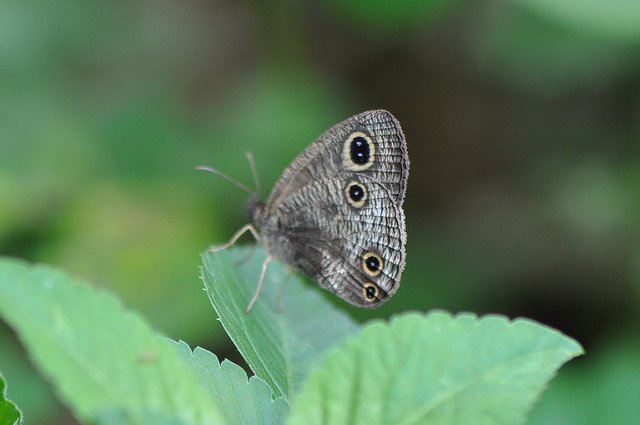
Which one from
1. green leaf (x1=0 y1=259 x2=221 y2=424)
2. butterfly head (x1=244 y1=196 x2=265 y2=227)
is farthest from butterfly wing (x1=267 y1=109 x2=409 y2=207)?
green leaf (x1=0 y1=259 x2=221 y2=424)

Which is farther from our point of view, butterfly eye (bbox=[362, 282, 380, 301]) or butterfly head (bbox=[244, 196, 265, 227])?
butterfly head (bbox=[244, 196, 265, 227])

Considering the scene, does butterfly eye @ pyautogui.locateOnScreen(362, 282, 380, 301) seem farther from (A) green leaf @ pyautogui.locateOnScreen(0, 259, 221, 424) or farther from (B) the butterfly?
(A) green leaf @ pyautogui.locateOnScreen(0, 259, 221, 424)

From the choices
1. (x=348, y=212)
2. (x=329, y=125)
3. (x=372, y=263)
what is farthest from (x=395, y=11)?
(x=372, y=263)

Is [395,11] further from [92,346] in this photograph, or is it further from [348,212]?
[92,346]

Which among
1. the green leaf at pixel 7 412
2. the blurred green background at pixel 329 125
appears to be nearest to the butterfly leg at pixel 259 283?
the green leaf at pixel 7 412

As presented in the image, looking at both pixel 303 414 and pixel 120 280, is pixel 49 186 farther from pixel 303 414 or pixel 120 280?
pixel 303 414

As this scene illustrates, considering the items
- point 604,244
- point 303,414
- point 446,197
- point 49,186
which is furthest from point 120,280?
point 303,414
